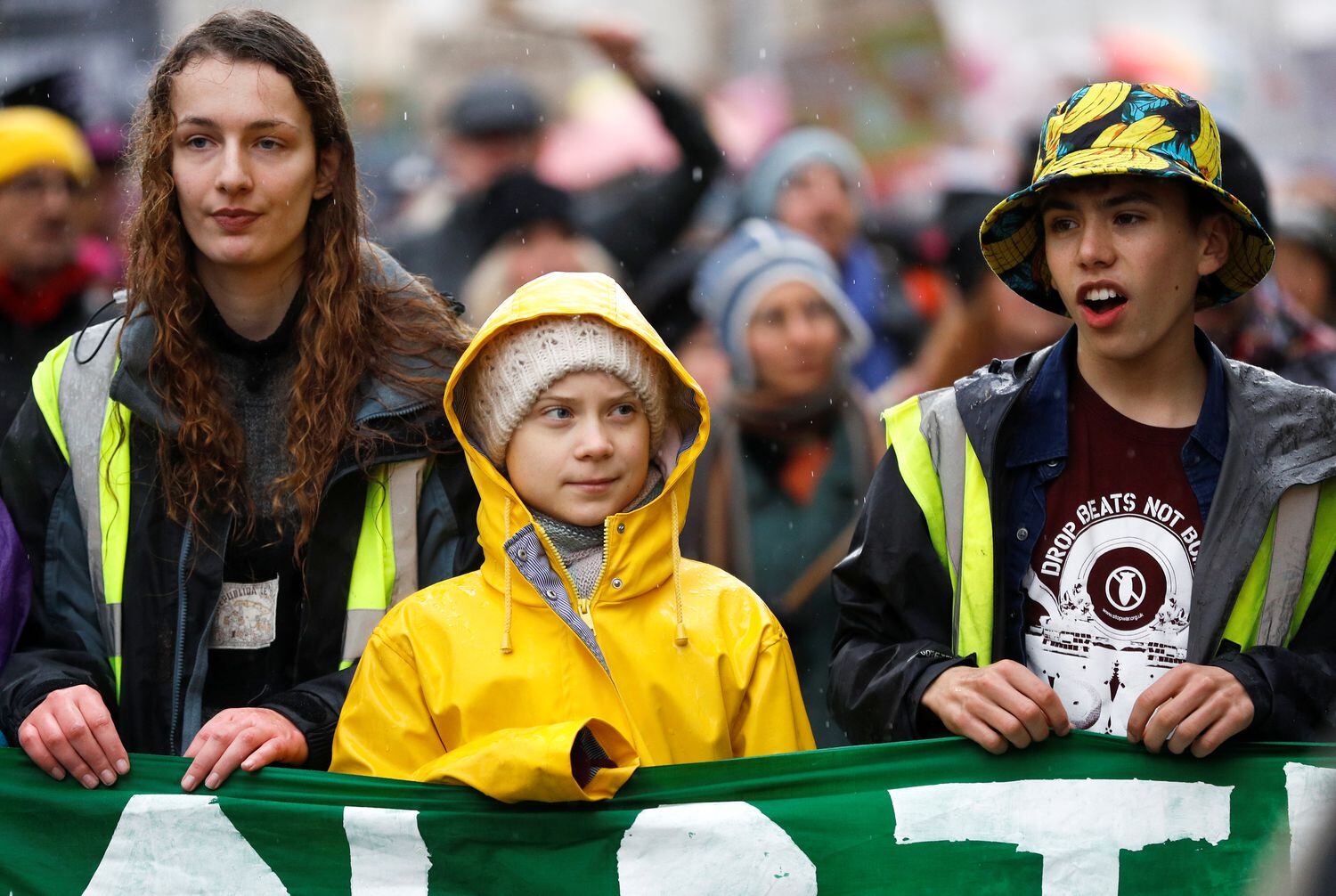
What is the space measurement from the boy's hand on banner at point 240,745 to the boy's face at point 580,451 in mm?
591

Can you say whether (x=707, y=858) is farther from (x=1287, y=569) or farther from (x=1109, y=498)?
(x=1287, y=569)

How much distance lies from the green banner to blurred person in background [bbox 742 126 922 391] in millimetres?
3268

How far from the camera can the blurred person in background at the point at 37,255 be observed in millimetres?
5477

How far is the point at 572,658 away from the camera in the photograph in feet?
10.0

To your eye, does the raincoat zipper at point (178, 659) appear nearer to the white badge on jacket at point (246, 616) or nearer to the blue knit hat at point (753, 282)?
the white badge on jacket at point (246, 616)

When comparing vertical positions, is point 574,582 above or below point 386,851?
above

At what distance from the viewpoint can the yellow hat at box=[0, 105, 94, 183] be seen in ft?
19.3

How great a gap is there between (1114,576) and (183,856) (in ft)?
5.46

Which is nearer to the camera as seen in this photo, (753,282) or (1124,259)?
(1124,259)

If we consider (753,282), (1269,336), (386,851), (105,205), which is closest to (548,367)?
(386,851)

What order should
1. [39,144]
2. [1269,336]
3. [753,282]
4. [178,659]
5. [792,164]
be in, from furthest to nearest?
[792,164] < [39,144] < [753,282] < [1269,336] < [178,659]

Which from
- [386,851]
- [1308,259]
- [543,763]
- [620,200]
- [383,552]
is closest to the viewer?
[543,763]

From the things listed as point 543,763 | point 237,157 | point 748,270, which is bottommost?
point 543,763

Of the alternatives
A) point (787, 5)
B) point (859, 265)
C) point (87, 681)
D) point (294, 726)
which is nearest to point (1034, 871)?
point (294, 726)
